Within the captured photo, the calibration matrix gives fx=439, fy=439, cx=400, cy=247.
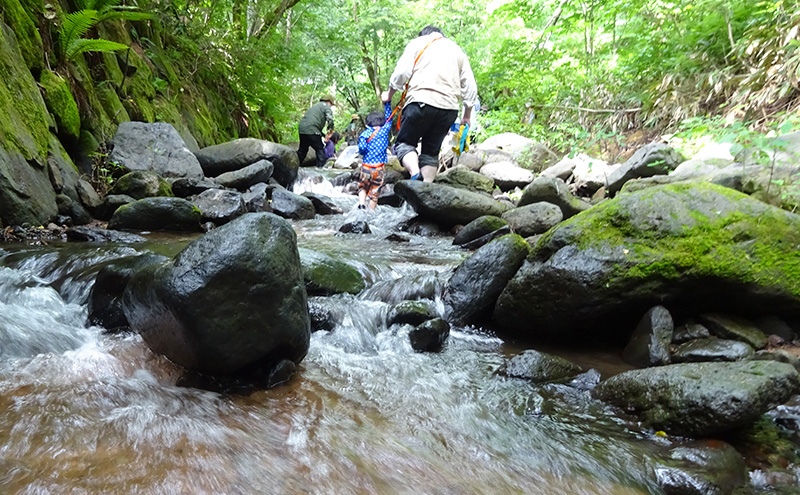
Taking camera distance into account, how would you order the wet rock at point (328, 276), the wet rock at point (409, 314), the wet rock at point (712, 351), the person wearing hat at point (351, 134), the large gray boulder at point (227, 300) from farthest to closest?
1. the person wearing hat at point (351, 134)
2. the wet rock at point (328, 276)
3. the wet rock at point (409, 314)
4. the wet rock at point (712, 351)
5. the large gray boulder at point (227, 300)

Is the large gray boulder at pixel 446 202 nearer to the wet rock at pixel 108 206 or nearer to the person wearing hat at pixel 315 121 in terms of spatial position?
the wet rock at pixel 108 206

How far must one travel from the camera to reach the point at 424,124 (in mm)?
6168

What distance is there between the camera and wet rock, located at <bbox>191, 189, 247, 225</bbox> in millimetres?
5961

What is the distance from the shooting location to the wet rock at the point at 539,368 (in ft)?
8.29

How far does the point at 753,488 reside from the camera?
169 cm

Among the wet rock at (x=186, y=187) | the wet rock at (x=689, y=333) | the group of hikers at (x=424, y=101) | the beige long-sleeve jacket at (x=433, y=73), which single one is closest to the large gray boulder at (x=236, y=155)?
the wet rock at (x=186, y=187)

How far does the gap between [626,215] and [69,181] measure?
6.02 m

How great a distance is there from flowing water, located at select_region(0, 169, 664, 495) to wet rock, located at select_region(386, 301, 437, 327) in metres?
0.12

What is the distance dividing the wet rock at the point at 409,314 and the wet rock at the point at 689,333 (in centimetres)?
157

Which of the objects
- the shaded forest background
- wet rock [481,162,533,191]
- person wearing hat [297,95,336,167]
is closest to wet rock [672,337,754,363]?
the shaded forest background

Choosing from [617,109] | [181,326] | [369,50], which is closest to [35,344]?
[181,326]

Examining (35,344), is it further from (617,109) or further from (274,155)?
(617,109)

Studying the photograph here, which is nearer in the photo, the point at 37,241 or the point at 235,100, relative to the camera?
the point at 37,241

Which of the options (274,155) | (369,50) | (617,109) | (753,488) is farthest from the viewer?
(369,50)
